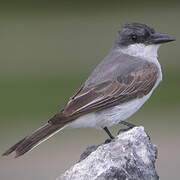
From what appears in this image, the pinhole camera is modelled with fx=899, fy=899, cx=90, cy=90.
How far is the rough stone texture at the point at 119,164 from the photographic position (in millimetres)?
6613

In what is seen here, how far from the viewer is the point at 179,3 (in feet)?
42.4

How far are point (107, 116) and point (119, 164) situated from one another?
2003mm


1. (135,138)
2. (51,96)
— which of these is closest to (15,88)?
(51,96)

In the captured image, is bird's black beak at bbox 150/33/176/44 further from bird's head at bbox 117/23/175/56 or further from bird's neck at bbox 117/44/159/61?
bird's neck at bbox 117/44/159/61

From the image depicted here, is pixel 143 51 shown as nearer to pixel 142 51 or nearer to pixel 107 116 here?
pixel 142 51

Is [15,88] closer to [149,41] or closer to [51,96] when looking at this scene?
[51,96]

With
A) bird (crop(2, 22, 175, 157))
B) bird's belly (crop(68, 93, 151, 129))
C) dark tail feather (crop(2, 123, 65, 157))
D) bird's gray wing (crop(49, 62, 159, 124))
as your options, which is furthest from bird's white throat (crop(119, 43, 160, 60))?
dark tail feather (crop(2, 123, 65, 157))

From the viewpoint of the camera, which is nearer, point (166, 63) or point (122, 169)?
point (122, 169)

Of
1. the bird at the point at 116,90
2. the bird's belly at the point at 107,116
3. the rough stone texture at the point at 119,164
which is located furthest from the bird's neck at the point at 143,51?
the rough stone texture at the point at 119,164

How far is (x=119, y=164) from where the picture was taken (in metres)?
6.68

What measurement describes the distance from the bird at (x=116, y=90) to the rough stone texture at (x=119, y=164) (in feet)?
4.05

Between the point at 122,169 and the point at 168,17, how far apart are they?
261 inches

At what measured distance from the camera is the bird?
8242 mm

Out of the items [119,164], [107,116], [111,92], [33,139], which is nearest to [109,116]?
[107,116]
